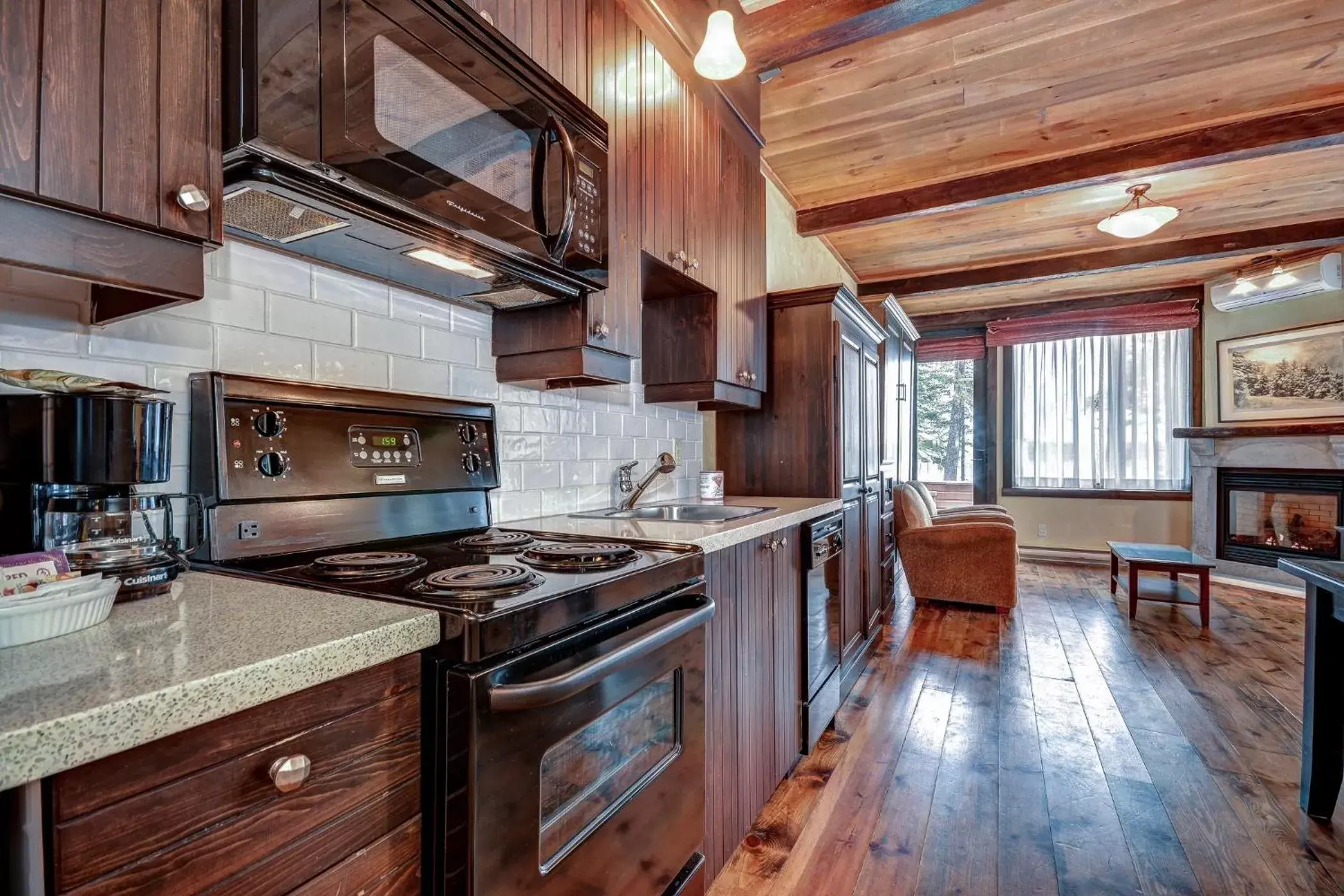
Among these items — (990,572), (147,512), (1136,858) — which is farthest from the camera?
(990,572)

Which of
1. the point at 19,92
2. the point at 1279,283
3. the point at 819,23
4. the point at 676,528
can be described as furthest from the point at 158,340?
the point at 1279,283

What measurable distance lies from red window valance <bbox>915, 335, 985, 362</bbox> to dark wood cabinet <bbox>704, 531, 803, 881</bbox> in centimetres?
499

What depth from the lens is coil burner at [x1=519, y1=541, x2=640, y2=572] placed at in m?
1.08

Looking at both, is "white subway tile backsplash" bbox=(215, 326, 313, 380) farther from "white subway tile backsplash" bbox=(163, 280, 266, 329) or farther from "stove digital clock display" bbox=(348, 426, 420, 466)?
"stove digital clock display" bbox=(348, 426, 420, 466)

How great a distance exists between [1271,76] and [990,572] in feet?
9.26

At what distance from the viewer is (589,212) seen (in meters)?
1.42

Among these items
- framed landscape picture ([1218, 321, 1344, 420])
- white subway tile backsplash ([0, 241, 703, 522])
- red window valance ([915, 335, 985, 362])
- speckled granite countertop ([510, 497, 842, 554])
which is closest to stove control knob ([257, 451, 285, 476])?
white subway tile backsplash ([0, 241, 703, 522])

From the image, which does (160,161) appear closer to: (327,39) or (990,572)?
(327,39)

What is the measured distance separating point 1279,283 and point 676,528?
569 centimetres

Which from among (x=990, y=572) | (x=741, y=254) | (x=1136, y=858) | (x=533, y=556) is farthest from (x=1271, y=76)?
(x=533, y=556)

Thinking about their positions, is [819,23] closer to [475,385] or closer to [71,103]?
[475,385]

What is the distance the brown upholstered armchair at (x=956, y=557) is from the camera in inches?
158

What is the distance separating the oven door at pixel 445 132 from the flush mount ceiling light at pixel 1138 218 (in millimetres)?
3453

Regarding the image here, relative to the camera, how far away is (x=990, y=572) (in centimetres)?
405
